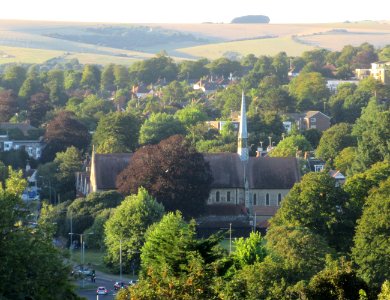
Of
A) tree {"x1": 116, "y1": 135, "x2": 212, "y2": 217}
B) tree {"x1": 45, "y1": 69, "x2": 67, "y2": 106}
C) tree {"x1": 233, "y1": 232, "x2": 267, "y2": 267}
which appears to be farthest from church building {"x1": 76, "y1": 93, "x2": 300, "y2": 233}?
tree {"x1": 45, "y1": 69, "x2": 67, "y2": 106}

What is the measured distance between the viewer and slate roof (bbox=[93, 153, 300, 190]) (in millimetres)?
75875

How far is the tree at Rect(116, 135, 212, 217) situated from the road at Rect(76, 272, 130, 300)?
40.3 ft

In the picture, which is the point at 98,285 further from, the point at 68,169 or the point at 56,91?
the point at 56,91

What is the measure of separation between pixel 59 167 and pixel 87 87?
74335 millimetres

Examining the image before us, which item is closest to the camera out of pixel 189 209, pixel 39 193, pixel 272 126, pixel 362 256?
pixel 362 256

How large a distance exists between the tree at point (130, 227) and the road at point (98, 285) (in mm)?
1272

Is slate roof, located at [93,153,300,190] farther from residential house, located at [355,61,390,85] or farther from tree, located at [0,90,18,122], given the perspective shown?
residential house, located at [355,61,390,85]

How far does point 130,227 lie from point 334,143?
1333 inches

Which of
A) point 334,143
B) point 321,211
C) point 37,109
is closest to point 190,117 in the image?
point 334,143

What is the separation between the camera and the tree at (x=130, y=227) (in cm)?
5900

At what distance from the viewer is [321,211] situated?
57156mm

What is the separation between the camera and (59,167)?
86.5 metres

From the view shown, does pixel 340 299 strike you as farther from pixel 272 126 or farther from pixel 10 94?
pixel 10 94

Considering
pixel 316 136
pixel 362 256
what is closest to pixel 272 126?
pixel 316 136
